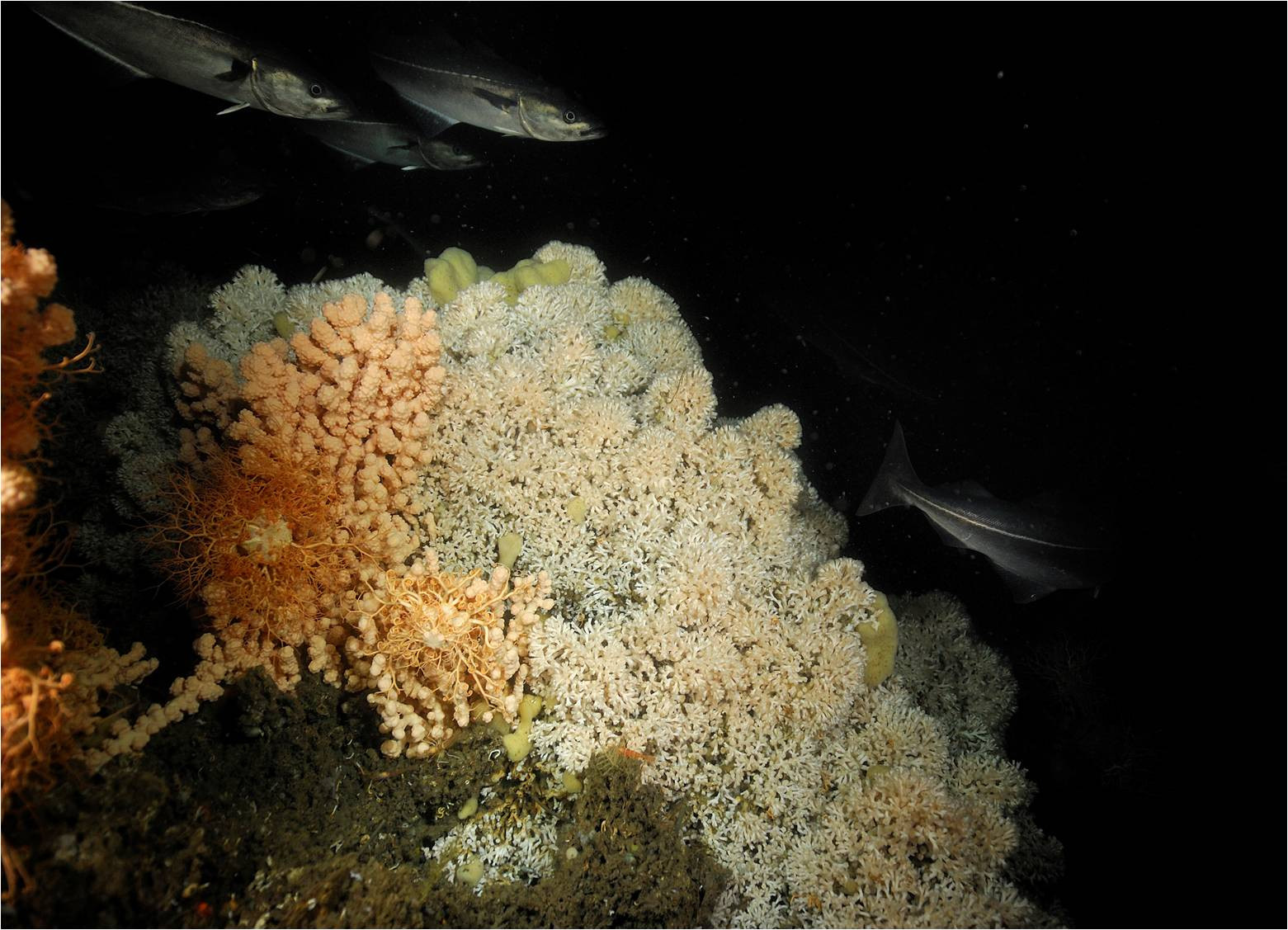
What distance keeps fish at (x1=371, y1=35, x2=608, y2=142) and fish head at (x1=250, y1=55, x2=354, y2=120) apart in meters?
0.97

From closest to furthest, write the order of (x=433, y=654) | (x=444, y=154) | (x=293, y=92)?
(x=433, y=654), (x=293, y=92), (x=444, y=154)

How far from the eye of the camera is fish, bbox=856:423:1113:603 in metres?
5.27

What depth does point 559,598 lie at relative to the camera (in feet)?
9.01

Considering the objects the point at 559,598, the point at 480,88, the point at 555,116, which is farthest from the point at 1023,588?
the point at 480,88

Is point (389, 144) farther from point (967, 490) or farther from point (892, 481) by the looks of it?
point (967, 490)

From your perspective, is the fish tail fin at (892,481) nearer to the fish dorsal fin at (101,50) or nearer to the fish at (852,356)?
the fish at (852,356)

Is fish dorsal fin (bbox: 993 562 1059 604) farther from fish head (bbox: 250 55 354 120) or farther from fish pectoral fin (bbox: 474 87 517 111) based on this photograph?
fish head (bbox: 250 55 354 120)

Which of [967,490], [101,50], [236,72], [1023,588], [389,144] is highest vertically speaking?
Result: [236,72]

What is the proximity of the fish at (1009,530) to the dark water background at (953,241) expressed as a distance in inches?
26.6

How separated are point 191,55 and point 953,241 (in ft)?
47.6

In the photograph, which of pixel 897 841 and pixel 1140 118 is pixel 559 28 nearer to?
pixel 1140 118

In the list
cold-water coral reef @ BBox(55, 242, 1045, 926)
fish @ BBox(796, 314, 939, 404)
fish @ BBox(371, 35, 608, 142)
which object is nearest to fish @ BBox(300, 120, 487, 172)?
fish @ BBox(371, 35, 608, 142)

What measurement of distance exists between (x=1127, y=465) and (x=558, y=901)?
1410cm

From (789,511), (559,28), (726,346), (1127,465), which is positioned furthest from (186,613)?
(1127,465)
